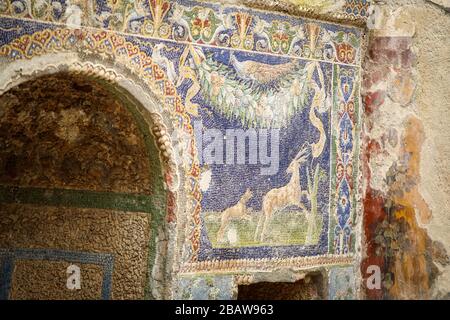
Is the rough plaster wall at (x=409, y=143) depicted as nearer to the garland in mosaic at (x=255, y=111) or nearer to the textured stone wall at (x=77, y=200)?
the garland in mosaic at (x=255, y=111)

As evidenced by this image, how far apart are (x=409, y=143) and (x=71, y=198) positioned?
1795 mm

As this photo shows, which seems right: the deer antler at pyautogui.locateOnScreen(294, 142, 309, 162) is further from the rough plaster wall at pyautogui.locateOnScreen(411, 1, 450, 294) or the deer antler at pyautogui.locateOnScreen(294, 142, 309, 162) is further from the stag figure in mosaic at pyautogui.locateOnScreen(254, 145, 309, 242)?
the rough plaster wall at pyautogui.locateOnScreen(411, 1, 450, 294)

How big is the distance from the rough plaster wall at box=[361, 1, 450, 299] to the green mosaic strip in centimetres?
135

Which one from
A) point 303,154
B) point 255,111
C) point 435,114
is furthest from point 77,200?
point 435,114

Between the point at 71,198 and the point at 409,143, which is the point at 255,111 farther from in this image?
the point at 71,198

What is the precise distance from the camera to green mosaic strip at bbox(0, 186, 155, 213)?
12.3 ft

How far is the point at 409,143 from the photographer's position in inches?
161

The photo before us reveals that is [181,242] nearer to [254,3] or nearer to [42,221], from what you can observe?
[42,221]

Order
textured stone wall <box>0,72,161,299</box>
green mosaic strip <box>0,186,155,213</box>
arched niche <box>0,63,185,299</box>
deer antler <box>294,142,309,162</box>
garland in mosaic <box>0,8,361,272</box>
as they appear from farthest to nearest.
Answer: deer antler <box>294,142,309,162</box>, green mosaic strip <box>0,186,155,213</box>, textured stone wall <box>0,72,161,299</box>, arched niche <box>0,63,185,299</box>, garland in mosaic <box>0,8,361,272</box>

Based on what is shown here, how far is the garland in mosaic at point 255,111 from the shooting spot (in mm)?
3338

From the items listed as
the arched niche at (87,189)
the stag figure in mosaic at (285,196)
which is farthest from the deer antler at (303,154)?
the arched niche at (87,189)

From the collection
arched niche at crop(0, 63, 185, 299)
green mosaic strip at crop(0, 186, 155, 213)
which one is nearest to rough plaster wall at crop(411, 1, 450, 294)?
arched niche at crop(0, 63, 185, 299)

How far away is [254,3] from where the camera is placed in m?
3.71

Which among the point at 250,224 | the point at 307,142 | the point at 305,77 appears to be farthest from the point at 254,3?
the point at 250,224
